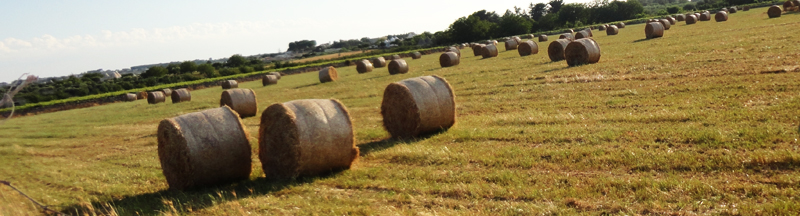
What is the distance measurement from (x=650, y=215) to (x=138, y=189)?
840cm

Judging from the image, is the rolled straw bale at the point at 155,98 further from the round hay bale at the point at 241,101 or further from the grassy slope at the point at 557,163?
the grassy slope at the point at 557,163

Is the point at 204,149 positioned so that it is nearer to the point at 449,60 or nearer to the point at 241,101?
the point at 241,101

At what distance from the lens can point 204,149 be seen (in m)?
9.27

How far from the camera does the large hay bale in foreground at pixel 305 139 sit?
914cm

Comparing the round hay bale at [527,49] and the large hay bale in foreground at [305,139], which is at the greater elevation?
the large hay bale in foreground at [305,139]

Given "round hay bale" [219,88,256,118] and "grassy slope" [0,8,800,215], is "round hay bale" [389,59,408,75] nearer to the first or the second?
"round hay bale" [219,88,256,118]

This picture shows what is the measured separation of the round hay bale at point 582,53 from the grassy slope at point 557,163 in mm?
5873

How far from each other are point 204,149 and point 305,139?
170 cm

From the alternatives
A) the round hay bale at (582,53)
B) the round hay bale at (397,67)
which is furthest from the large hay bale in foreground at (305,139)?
the round hay bale at (397,67)

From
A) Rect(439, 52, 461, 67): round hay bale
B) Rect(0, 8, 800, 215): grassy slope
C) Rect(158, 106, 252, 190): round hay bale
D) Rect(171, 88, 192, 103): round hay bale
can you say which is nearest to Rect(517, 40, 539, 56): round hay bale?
Rect(439, 52, 461, 67): round hay bale

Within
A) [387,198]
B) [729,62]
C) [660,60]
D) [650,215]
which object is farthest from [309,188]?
[660,60]

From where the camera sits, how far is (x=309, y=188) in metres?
8.63

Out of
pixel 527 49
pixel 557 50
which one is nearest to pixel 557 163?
pixel 557 50

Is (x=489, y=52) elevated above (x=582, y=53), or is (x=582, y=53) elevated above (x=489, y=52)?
(x=582, y=53)
